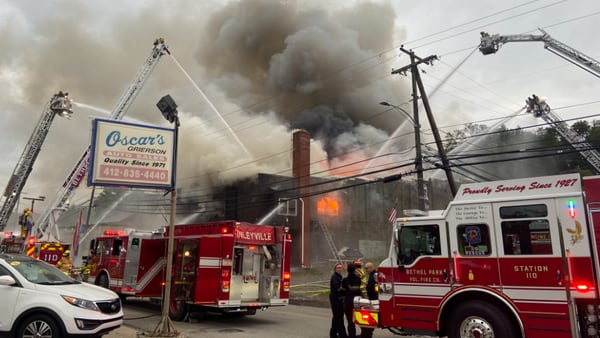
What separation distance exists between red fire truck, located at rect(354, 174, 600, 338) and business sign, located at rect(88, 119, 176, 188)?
497 cm

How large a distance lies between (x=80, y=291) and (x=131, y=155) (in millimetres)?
3031

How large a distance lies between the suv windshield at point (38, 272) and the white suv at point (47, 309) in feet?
0.06

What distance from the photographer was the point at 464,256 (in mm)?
6504

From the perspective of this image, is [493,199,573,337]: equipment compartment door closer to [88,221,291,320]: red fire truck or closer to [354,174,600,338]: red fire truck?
[354,174,600,338]: red fire truck

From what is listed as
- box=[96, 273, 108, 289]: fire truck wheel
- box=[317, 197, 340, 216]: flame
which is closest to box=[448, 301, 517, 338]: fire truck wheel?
box=[96, 273, 108, 289]: fire truck wheel

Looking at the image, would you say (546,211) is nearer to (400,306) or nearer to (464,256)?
(464,256)

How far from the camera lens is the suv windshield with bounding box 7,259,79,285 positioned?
21.7 feet

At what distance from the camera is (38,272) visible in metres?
6.84

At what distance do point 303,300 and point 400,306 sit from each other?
31.6 feet

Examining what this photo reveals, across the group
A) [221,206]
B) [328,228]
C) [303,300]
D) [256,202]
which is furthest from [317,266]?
[303,300]

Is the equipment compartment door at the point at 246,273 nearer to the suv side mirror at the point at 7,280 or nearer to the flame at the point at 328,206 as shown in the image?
the suv side mirror at the point at 7,280

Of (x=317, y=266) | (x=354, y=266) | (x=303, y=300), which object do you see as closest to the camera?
(x=354, y=266)

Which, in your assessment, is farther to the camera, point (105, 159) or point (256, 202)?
point (256, 202)

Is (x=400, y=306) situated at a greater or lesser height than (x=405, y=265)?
lesser
